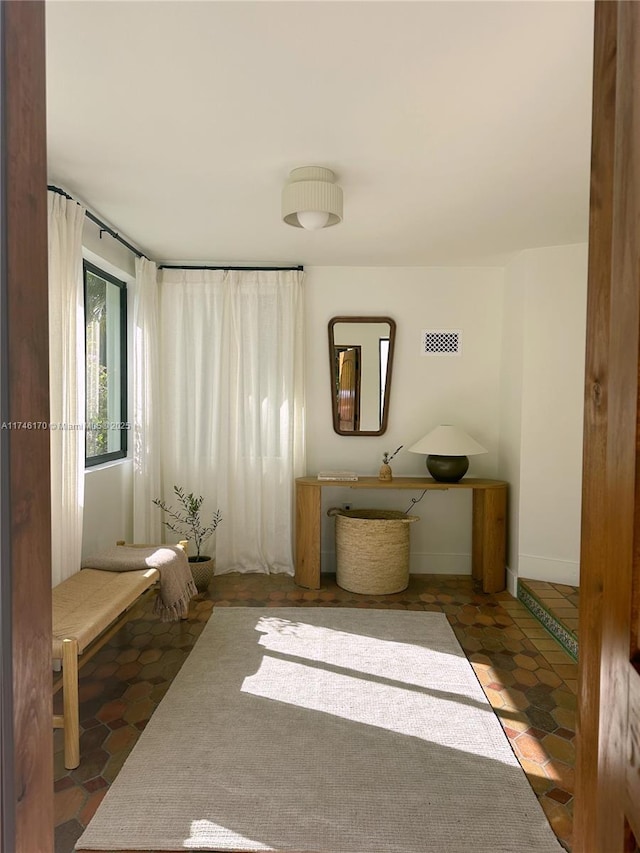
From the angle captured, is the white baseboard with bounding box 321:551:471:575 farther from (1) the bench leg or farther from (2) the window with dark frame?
(1) the bench leg

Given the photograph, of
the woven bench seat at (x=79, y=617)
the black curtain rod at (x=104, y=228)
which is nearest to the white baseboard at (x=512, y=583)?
the woven bench seat at (x=79, y=617)

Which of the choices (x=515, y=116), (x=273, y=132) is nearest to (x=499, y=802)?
(x=515, y=116)

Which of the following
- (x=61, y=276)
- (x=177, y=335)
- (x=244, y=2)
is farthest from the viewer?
(x=177, y=335)

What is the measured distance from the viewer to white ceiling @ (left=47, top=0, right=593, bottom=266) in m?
1.65

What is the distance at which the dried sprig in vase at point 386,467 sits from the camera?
4469mm

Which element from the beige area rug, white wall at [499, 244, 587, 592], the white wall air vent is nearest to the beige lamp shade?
white wall at [499, 244, 587, 592]

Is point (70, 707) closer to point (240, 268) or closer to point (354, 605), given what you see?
point (354, 605)

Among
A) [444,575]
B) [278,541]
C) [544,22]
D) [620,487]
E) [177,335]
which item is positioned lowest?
[444,575]

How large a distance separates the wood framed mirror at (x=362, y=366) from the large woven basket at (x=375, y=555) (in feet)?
2.89

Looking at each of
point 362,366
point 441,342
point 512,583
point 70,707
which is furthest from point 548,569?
point 70,707

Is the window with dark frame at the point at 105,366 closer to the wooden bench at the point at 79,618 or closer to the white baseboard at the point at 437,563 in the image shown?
the wooden bench at the point at 79,618

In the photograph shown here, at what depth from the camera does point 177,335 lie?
4648 millimetres

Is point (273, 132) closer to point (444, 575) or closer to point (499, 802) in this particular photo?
point (499, 802)

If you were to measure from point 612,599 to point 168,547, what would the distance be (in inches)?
124
